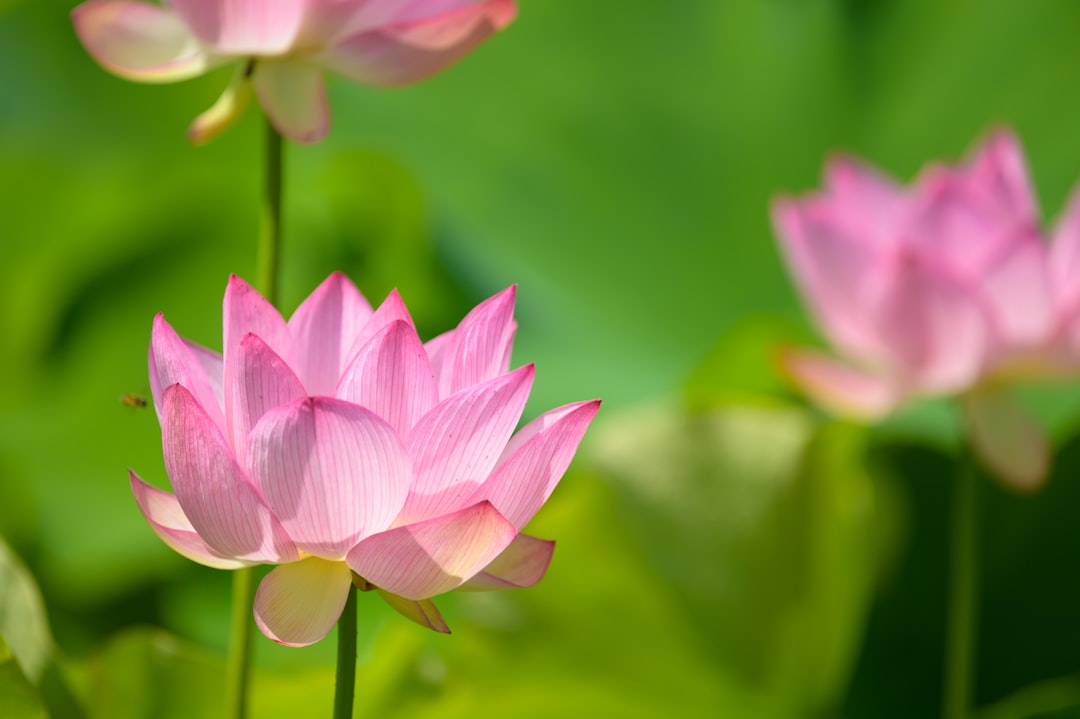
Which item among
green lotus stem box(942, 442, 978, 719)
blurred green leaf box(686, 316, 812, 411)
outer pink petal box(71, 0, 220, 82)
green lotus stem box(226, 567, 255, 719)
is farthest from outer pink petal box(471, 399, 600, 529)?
blurred green leaf box(686, 316, 812, 411)

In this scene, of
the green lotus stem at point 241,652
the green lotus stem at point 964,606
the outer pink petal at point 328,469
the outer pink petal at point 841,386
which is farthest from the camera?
the outer pink petal at point 841,386

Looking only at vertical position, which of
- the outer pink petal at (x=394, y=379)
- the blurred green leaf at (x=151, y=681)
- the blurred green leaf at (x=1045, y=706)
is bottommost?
the blurred green leaf at (x=1045, y=706)

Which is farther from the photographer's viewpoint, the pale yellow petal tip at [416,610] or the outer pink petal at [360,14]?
the outer pink petal at [360,14]

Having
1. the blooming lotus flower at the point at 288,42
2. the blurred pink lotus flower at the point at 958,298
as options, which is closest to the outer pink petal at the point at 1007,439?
the blurred pink lotus flower at the point at 958,298

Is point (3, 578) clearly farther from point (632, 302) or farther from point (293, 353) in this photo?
point (632, 302)

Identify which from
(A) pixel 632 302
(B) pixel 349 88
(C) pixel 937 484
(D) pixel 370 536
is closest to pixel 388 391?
(D) pixel 370 536

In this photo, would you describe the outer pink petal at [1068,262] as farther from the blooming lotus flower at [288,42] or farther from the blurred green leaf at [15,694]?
the blurred green leaf at [15,694]

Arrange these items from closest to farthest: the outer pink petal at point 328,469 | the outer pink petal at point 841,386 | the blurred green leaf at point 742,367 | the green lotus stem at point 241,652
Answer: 1. the outer pink petal at point 328,469
2. the green lotus stem at point 241,652
3. the outer pink petal at point 841,386
4. the blurred green leaf at point 742,367

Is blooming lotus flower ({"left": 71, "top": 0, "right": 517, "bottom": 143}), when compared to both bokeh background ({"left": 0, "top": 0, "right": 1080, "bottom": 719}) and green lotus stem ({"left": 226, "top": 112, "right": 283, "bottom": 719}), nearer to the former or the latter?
green lotus stem ({"left": 226, "top": 112, "right": 283, "bottom": 719})

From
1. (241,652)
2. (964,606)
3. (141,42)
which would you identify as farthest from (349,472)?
(964,606)
